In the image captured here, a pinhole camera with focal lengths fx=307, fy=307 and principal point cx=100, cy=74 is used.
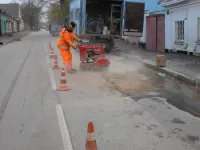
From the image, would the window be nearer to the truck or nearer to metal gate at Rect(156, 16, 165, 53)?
metal gate at Rect(156, 16, 165, 53)

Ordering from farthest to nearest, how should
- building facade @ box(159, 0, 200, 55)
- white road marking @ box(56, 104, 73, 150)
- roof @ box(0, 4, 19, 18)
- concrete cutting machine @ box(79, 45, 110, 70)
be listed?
roof @ box(0, 4, 19, 18) < building facade @ box(159, 0, 200, 55) < concrete cutting machine @ box(79, 45, 110, 70) < white road marking @ box(56, 104, 73, 150)

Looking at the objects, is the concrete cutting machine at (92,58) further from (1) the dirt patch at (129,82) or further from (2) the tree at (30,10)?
(2) the tree at (30,10)

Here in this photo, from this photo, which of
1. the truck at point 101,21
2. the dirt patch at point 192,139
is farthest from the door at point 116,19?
the dirt patch at point 192,139

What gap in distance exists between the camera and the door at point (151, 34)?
19317mm

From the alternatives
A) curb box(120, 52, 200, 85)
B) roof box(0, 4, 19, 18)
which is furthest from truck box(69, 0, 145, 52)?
roof box(0, 4, 19, 18)

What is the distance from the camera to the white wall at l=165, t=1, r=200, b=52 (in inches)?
576

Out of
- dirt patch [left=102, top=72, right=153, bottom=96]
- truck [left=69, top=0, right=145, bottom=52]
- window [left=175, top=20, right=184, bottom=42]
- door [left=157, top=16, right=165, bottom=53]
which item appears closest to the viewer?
dirt patch [left=102, top=72, right=153, bottom=96]

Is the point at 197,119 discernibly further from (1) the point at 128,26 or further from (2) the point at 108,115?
(1) the point at 128,26

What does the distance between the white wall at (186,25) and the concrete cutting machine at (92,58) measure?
5.15 meters

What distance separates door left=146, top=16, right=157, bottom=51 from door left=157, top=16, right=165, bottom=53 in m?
0.52

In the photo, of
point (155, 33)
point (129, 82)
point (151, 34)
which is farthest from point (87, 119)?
point (151, 34)

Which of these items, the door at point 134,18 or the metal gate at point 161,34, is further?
the metal gate at point 161,34

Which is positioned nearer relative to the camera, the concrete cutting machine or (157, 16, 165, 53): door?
the concrete cutting machine

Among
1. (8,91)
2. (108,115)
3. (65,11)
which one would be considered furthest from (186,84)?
(65,11)
